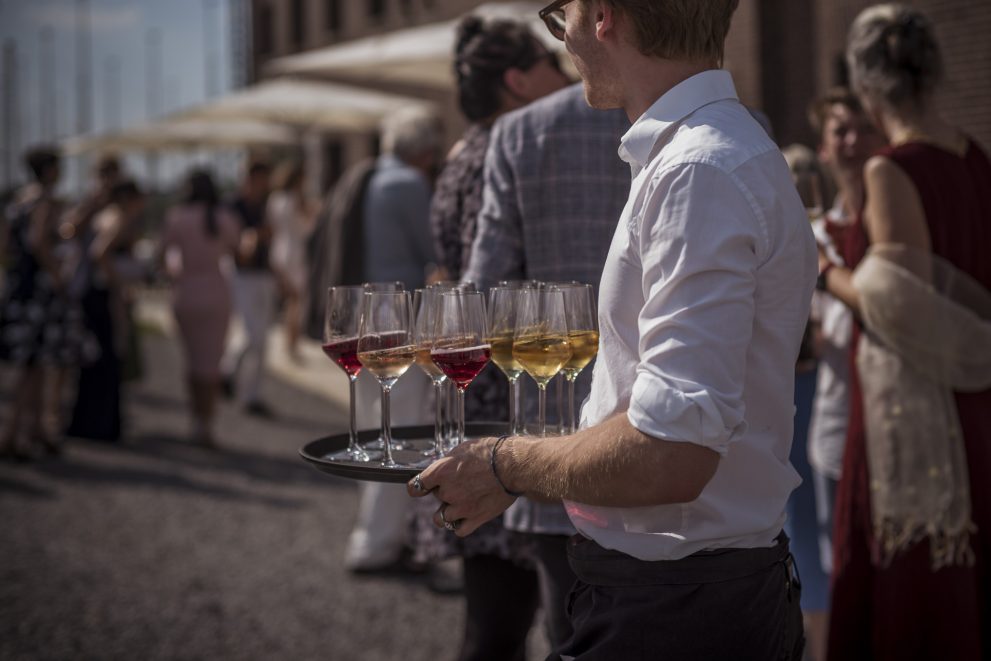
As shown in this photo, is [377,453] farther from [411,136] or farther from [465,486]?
[411,136]

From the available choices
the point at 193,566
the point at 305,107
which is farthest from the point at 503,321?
the point at 305,107

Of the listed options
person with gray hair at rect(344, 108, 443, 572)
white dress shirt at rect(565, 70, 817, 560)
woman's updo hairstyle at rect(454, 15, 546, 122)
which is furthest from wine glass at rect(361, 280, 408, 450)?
person with gray hair at rect(344, 108, 443, 572)

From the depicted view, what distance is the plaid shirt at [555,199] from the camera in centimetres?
267

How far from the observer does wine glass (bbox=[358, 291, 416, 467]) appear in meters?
2.02

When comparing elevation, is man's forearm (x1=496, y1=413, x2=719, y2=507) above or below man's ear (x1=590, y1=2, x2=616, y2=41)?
below

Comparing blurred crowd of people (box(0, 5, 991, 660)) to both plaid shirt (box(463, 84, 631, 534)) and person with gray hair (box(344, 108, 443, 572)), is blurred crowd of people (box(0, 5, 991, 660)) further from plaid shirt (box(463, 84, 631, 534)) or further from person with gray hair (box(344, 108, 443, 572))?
person with gray hair (box(344, 108, 443, 572))

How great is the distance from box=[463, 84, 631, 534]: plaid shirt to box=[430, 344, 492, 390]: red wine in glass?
667 millimetres

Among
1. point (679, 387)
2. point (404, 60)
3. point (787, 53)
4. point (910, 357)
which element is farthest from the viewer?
point (787, 53)

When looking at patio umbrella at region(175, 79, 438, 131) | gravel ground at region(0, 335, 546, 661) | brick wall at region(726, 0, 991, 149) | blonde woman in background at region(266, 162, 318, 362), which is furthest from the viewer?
patio umbrella at region(175, 79, 438, 131)

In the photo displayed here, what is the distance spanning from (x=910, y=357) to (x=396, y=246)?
293 cm

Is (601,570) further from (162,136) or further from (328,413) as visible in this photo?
(162,136)

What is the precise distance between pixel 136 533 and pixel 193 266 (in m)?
2.92

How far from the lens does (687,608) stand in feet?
5.87

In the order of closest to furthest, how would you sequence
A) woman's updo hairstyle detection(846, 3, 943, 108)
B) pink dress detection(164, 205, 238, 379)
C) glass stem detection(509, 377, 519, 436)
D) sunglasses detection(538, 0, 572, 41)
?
sunglasses detection(538, 0, 572, 41)
glass stem detection(509, 377, 519, 436)
woman's updo hairstyle detection(846, 3, 943, 108)
pink dress detection(164, 205, 238, 379)
